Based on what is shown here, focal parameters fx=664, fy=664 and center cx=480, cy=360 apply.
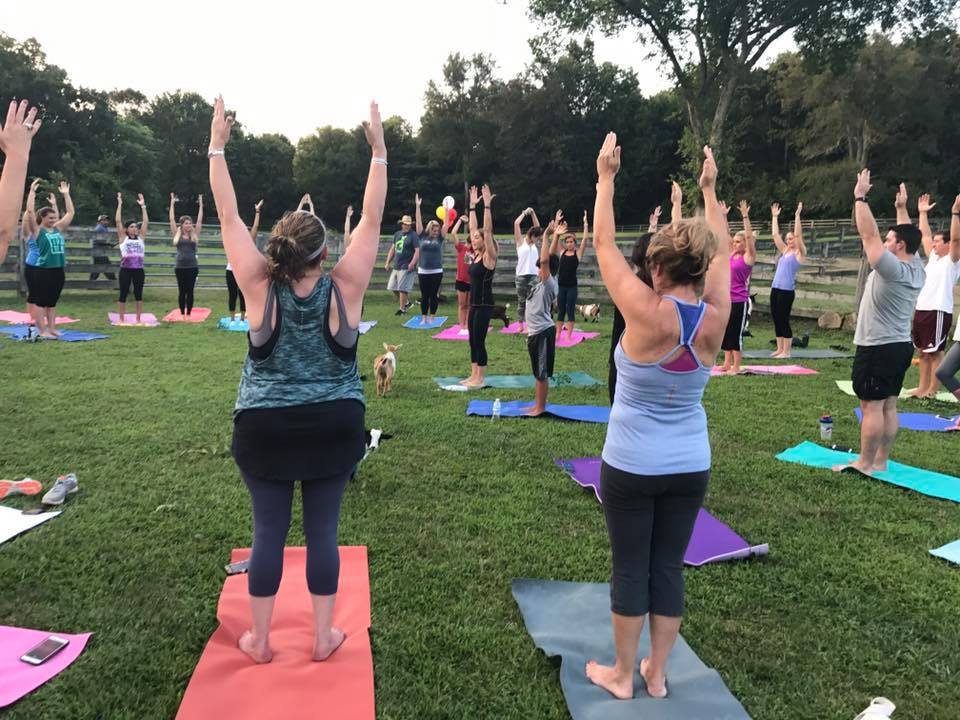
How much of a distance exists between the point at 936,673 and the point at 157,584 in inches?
148

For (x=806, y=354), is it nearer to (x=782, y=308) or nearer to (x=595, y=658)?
(x=782, y=308)

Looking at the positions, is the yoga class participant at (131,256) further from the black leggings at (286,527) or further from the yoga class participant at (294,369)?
the black leggings at (286,527)

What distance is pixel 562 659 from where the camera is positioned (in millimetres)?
2957

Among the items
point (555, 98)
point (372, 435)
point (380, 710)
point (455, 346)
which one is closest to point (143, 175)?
point (555, 98)

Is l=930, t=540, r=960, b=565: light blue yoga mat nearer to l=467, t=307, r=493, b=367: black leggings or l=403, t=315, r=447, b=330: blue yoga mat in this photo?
l=467, t=307, r=493, b=367: black leggings

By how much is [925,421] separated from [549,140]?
47977 mm

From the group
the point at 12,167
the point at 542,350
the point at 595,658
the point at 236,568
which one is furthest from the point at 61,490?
the point at 542,350

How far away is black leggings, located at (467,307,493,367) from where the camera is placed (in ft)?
26.1

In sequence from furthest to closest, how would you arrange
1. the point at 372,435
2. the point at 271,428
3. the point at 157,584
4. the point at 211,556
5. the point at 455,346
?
the point at 455,346 < the point at 372,435 < the point at 211,556 < the point at 157,584 < the point at 271,428

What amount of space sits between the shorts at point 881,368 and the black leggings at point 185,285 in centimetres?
1137

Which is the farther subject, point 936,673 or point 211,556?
point 211,556

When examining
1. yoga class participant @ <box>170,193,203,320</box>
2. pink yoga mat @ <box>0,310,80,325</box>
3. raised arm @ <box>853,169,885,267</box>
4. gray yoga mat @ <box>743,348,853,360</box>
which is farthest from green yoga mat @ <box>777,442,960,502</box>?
pink yoga mat @ <box>0,310,80,325</box>

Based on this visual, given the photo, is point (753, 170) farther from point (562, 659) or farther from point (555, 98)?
point (562, 659)

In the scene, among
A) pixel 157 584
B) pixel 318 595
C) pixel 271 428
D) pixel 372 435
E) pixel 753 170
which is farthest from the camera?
pixel 753 170
